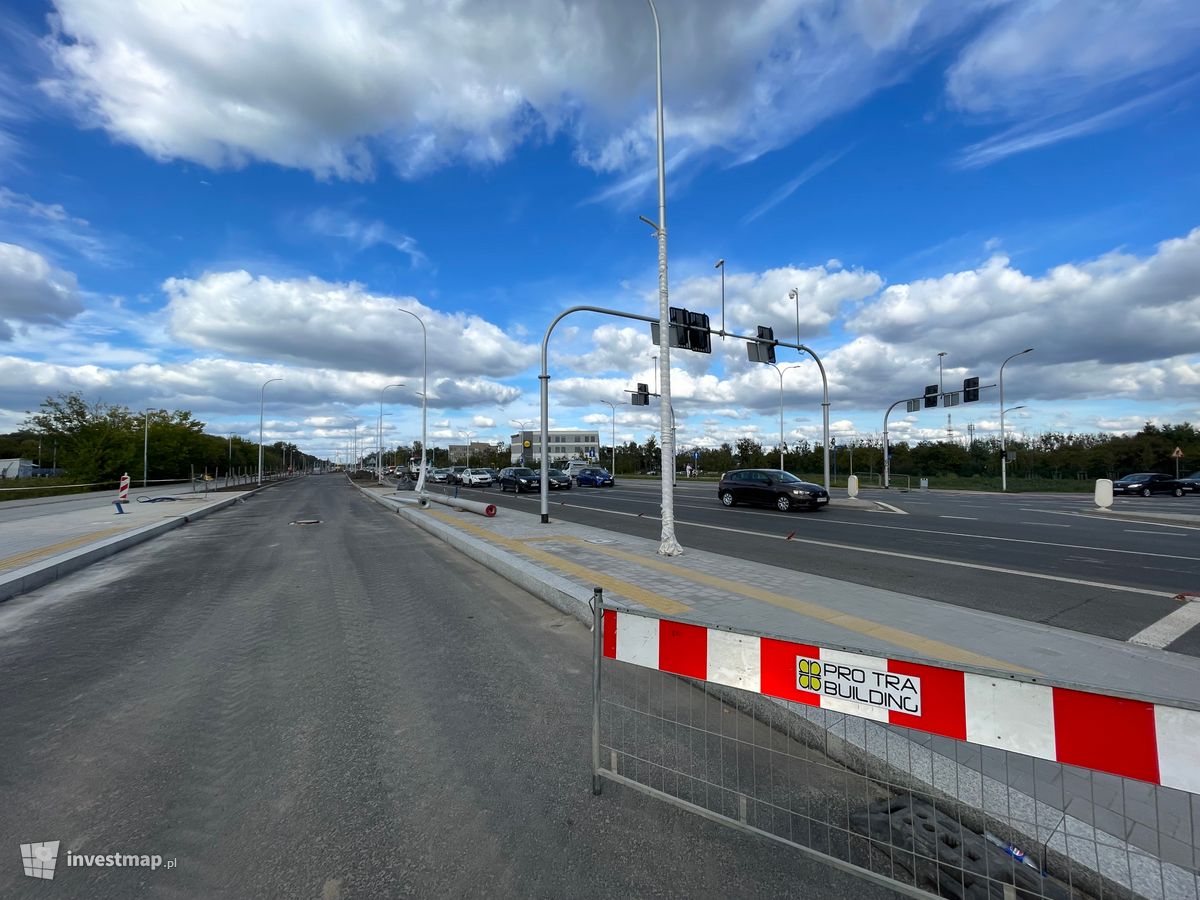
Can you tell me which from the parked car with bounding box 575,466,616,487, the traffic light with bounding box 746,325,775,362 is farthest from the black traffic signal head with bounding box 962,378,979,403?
the parked car with bounding box 575,466,616,487

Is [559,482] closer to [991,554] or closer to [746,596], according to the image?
[991,554]

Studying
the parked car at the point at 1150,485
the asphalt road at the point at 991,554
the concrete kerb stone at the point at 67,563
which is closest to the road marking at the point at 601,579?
the asphalt road at the point at 991,554

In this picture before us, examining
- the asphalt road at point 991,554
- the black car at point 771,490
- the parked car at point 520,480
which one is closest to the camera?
the asphalt road at point 991,554

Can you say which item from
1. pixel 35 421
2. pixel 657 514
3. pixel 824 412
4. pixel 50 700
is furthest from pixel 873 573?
pixel 35 421

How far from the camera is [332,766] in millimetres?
3320

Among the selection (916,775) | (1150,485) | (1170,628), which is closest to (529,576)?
(916,775)

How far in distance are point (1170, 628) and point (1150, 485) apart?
136ft

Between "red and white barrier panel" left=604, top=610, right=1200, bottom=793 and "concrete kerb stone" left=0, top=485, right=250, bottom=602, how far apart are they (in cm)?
977

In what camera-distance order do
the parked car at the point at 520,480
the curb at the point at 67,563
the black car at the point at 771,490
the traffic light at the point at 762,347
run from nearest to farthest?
the curb at the point at 67,563 < the black car at the point at 771,490 < the traffic light at the point at 762,347 < the parked car at the point at 520,480

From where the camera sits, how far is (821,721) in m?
3.63

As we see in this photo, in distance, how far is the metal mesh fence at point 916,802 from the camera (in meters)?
2.42

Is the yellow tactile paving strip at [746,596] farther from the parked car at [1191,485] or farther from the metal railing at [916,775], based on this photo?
the parked car at [1191,485]

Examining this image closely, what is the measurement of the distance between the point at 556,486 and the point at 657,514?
19846 mm

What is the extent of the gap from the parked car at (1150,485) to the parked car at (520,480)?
1439 inches
